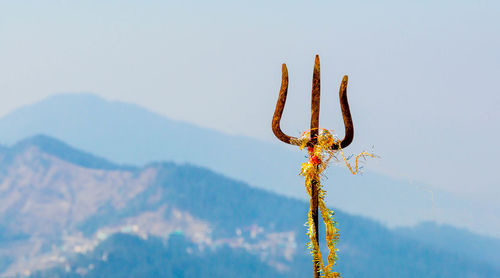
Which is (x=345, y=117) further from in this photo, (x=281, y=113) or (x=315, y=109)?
(x=281, y=113)

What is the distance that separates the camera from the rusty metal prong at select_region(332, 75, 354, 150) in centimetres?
488

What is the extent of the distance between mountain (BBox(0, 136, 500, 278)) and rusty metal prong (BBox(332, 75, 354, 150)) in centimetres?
10111

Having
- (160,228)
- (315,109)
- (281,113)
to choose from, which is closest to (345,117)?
(315,109)

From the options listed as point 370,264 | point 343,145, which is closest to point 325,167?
point 343,145

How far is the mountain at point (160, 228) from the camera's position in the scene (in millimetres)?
118500

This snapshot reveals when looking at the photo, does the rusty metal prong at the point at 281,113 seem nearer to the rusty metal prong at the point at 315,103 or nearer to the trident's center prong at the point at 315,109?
the trident's center prong at the point at 315,109

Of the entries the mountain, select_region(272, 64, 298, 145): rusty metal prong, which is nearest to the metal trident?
select_region(272, 64, 298, 145): rusty metal prong

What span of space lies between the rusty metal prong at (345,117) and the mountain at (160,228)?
101107 mm

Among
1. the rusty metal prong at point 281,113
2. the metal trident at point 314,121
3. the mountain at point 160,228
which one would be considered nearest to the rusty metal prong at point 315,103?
the metal trident at point 314,121

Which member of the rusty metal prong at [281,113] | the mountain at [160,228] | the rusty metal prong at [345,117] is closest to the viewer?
the rusty metal prong at [345,117]

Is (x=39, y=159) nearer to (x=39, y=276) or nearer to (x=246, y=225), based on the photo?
(x=246, y=225)

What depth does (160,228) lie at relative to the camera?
138m

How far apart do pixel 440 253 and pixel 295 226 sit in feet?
103

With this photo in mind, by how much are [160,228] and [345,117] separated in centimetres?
13501
